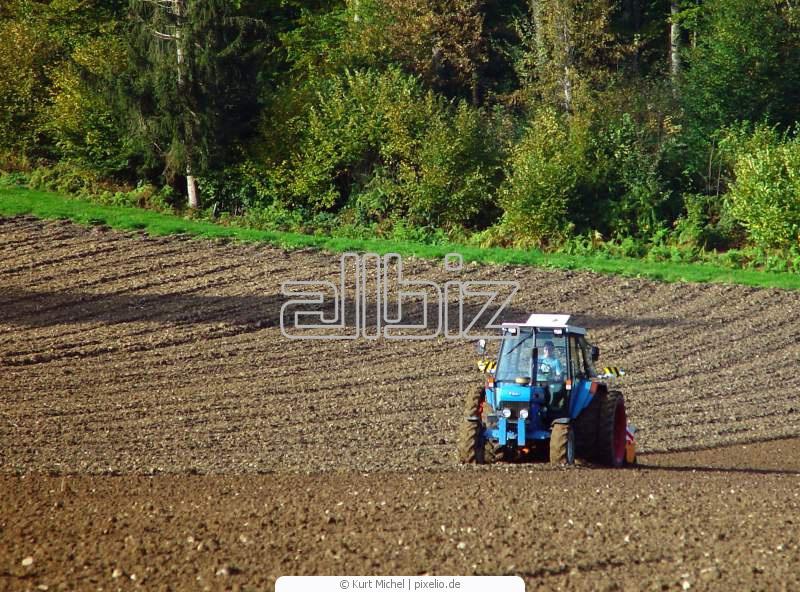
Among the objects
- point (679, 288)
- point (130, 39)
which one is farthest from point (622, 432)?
point (130, 39)

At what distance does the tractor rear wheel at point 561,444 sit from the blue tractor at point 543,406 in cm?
1

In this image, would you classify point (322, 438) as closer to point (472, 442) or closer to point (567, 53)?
point (472, 442)

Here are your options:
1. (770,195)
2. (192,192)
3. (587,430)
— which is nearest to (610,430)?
(587,430)

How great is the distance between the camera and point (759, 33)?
3922cm

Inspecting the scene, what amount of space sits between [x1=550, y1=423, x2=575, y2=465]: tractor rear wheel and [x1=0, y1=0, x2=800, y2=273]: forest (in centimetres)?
2096

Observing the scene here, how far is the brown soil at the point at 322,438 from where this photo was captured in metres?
8.70

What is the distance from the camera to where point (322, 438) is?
1620 centimetres

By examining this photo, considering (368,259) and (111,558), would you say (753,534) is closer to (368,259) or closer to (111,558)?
(111,558)

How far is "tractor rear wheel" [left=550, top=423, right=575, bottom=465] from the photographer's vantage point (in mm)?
13336

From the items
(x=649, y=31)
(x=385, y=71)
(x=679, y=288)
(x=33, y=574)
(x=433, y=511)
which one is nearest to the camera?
(x=33, y=574)

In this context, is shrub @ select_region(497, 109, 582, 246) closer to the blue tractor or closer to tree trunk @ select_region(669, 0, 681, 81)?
tree trunk @ select_region(669, 0, 681, 81)

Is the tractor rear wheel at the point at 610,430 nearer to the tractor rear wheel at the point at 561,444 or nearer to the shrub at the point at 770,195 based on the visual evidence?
the tractor rear wheel at the point at 561,444

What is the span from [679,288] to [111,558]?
22.3 m

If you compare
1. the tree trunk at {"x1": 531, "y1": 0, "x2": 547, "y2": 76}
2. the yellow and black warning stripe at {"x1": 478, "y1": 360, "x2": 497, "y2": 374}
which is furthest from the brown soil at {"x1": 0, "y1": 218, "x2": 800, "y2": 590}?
the tree trunk at {"x1": 531, "y1": 0, "x2": 547, "y2": 76}
